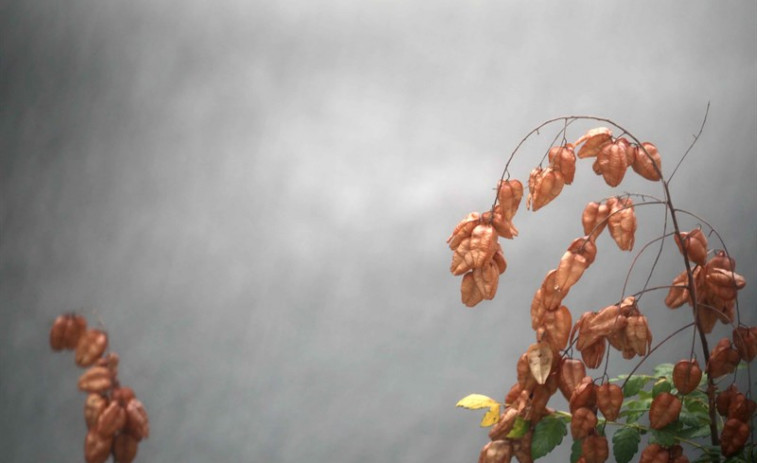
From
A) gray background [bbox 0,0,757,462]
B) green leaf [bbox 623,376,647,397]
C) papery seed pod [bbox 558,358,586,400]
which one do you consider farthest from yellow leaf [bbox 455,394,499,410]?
gray background [bbox 0,0,757,462]

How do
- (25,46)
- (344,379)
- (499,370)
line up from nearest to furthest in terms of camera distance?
(25,46) → (344,379) → (499,370)

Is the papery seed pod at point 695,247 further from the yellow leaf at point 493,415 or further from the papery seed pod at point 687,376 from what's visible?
the yellow leaf at point 493,415

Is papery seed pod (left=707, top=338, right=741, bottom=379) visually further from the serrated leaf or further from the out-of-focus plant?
the serrated leaf

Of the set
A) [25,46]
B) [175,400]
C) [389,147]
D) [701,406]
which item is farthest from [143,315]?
[701,406]

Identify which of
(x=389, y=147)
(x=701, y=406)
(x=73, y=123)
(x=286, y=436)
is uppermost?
(x=389, y=147)

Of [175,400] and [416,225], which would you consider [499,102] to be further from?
[175,400]

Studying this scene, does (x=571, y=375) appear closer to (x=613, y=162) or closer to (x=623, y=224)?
(x=623, y=224)

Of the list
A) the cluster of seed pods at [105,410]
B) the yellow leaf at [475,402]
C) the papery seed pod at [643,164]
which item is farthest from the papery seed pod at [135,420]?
the papery seed pod at [643,164]
